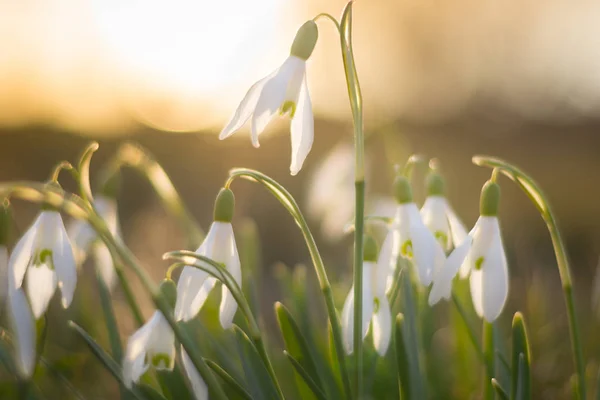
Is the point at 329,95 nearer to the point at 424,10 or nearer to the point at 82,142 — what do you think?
the point at 82,142

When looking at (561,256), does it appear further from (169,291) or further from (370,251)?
(169,291)

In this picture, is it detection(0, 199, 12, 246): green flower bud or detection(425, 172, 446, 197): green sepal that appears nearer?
detection(0, 199, 12, 246): green flower bud

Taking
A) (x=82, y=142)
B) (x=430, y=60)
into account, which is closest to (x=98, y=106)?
(x=82, y=142)

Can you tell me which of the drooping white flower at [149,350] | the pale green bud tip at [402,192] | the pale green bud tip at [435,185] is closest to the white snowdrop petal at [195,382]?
the drooping white flower at [149,350]

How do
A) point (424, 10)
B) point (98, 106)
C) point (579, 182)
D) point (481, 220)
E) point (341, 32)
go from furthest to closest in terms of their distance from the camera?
point (424, 10), point (98, 106), point (579, 182), point (481, 220), point (341, 32)

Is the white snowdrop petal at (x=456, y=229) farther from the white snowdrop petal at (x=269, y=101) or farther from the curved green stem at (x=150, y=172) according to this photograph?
the curved green stem at (x=150, y=172)

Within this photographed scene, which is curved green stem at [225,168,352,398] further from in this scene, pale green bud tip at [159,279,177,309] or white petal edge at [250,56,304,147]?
pale green bud tip at [159,279,177,309]

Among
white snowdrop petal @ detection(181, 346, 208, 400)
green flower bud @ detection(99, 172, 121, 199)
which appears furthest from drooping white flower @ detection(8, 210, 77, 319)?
green flower bud @ detection(99, 172, 121, 199)
